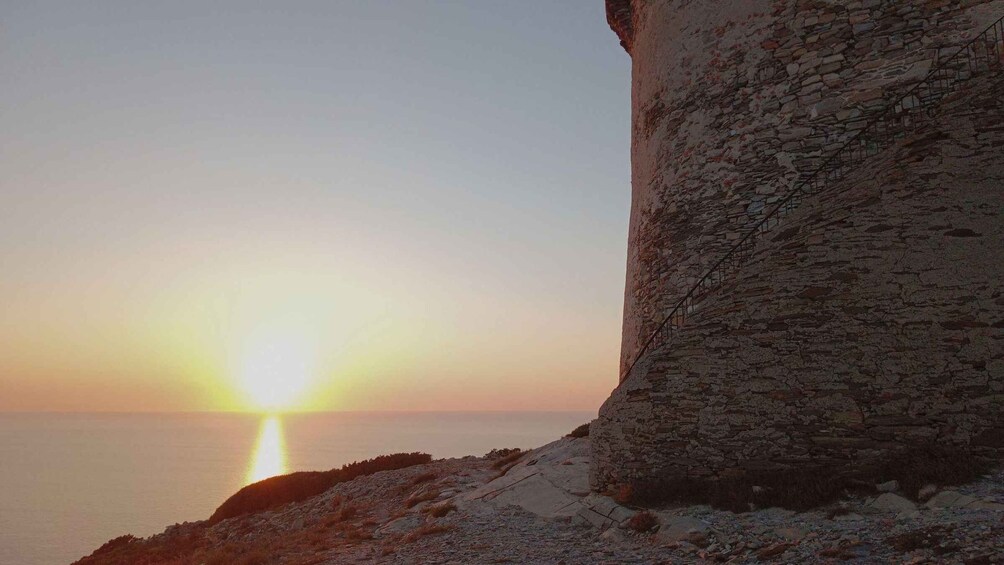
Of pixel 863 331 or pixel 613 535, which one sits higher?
pixel 863 331

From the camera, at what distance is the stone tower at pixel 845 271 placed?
10195 millimetres

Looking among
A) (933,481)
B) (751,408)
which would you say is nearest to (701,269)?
(751,408)

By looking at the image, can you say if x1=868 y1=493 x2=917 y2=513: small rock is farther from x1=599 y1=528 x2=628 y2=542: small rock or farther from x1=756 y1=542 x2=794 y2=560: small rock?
x1=599 y1=528 x2=628 y2=542: small rock

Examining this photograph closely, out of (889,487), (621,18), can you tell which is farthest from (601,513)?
(621,18)

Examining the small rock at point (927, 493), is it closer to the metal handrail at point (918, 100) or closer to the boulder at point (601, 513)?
the boulder at point (601, 513)

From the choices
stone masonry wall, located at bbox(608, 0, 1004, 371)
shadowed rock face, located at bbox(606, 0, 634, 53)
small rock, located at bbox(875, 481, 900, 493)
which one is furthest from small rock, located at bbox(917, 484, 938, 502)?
shadowed rock face, located at bbox(606, 0, 634, 53)

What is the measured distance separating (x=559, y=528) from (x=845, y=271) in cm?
635

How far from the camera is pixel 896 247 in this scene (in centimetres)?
1061

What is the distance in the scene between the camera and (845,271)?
35.6ft

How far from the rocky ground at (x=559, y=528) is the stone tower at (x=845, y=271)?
1.14 metres

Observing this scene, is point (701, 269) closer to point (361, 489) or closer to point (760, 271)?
point (760, 271)

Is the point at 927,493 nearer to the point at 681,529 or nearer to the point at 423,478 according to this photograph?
the point at 681,529

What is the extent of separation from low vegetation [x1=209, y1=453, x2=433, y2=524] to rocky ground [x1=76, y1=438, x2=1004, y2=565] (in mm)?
2177

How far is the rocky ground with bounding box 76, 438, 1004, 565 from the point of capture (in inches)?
306
